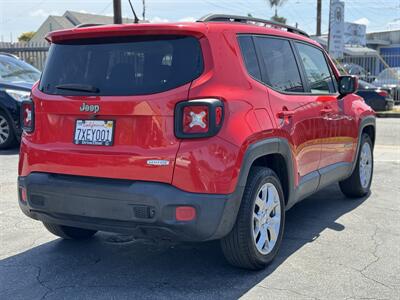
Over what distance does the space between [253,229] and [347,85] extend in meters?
2.47

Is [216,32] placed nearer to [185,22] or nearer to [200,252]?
[185,22]

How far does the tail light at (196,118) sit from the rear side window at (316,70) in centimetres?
191

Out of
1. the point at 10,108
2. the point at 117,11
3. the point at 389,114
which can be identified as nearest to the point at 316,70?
the point at 10,108

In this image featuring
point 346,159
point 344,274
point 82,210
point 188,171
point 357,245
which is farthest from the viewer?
point 346,159

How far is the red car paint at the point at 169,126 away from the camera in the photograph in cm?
353

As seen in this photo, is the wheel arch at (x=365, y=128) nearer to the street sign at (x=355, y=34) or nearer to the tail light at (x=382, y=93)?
the tail light at (x=382, y=93)

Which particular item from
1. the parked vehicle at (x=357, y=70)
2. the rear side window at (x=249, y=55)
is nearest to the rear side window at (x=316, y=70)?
the rear side window at (x=249, y=55)

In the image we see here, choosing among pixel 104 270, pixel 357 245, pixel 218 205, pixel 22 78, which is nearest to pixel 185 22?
pixel 218 205

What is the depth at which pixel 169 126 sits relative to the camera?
3.55 m

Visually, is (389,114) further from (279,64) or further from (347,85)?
(279,64)

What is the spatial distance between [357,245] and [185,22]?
2.50 m

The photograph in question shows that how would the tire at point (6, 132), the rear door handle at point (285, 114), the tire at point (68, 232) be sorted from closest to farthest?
1. the rear door handle at point (285, 114)
2. the tire at point (68, 232)
3. the tire at point (6, 132)

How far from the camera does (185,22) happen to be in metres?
3.79

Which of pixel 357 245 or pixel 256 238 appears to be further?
pixel 357 245
